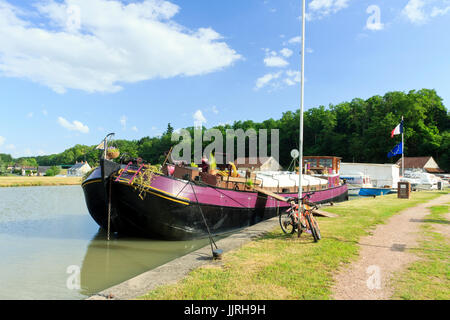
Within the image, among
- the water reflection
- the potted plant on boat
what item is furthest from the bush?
the potted plant on boat

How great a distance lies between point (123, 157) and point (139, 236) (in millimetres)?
3047

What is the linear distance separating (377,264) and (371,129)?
69.3 meters

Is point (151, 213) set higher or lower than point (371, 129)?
lower

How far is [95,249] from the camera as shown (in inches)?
398

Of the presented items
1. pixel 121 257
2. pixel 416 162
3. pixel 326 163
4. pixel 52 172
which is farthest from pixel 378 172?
pixel 52 172

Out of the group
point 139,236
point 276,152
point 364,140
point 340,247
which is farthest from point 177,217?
point 276,152

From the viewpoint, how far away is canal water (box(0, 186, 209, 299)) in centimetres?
662

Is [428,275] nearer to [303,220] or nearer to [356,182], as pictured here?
[303,220]

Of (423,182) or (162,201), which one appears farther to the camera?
(423,182)

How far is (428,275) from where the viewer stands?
5.30 metres
